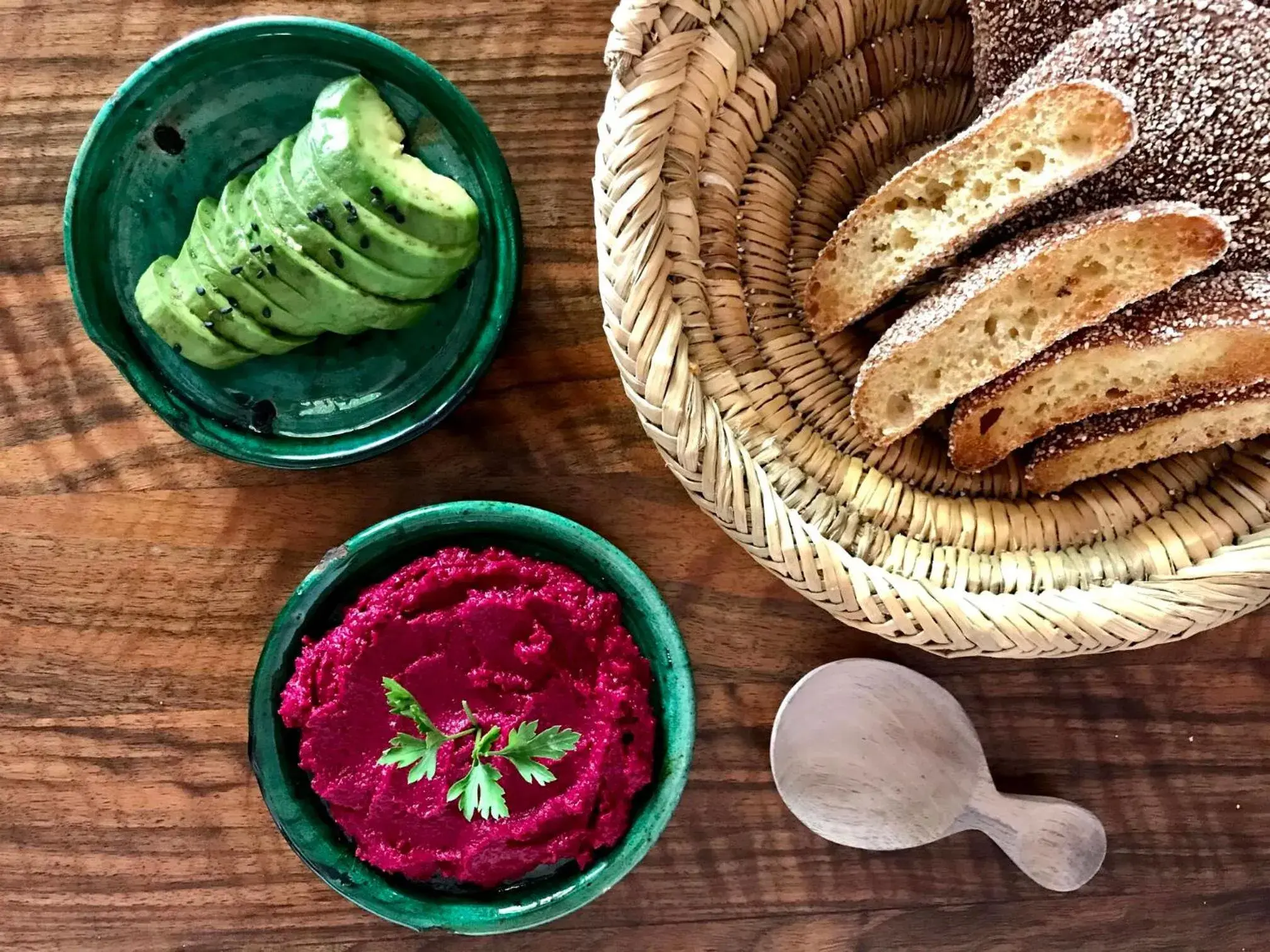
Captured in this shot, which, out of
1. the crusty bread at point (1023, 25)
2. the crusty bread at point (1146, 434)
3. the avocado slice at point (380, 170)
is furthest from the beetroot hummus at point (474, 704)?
the crusty bread at point (1023, 25)

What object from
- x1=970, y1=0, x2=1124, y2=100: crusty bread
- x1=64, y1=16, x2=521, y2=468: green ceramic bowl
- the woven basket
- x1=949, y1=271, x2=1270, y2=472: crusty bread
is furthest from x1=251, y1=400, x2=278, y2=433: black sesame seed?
x1=970, y1=0, x2=1124, y2=100: crusty bread

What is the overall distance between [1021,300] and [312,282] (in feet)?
2.40

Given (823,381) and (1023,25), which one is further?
(823,381)

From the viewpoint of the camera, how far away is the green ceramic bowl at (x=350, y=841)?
110 centimetres

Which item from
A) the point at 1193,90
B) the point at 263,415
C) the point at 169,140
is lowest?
the point at 263,415

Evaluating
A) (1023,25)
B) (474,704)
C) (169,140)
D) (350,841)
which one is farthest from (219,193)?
(1023,25)

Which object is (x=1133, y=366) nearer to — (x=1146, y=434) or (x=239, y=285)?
(x=1146, y=434)

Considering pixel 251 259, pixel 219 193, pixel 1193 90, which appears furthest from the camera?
pixel 219 193

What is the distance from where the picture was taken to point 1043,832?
3.93ft

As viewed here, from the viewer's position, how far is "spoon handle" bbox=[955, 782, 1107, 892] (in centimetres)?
119

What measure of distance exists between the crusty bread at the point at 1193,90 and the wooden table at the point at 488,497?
541 mm

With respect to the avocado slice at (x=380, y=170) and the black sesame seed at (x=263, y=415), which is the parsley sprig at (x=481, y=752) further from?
the avocado slice at (x=380, y=170)

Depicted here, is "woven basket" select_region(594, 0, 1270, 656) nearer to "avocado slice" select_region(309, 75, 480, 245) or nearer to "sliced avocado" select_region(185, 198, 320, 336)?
"avocado slice" select_region(309, 75, 480, 245)

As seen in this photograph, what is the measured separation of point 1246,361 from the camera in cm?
92
